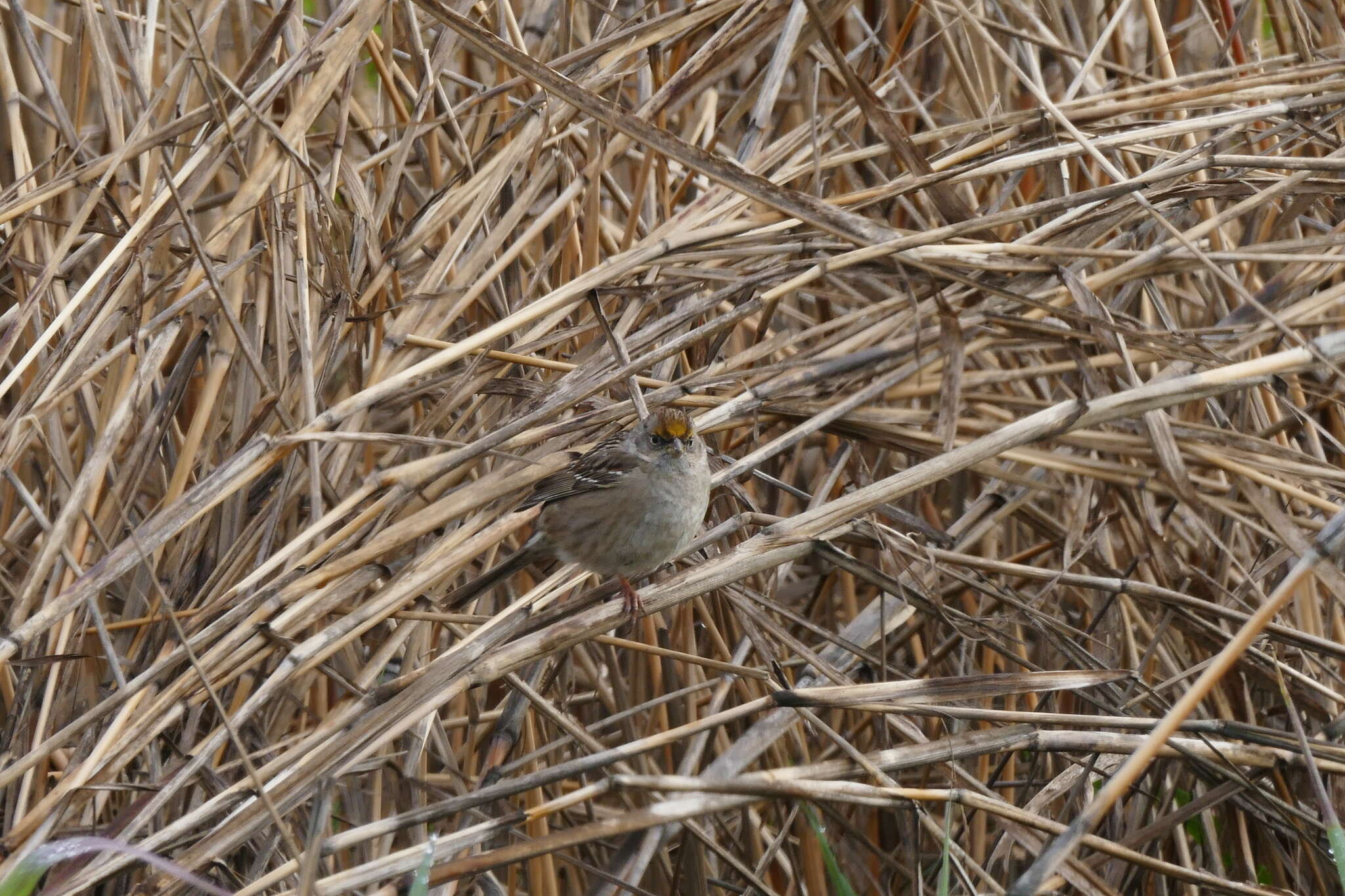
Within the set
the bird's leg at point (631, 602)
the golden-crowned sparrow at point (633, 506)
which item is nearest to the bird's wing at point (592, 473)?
the golden-crowned sparrow at point (633, 506)

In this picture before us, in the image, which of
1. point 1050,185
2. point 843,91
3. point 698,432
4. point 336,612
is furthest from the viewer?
point 843,91

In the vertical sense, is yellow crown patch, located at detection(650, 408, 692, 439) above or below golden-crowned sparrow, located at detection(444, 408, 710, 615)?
above

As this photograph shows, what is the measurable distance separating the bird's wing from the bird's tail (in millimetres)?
121

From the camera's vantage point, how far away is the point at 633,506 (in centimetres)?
299

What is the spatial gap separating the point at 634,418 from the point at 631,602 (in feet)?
1.95

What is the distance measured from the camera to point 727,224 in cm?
284

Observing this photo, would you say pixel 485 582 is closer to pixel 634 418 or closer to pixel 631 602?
pixel 631 602

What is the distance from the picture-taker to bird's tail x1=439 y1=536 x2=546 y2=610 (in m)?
2.74

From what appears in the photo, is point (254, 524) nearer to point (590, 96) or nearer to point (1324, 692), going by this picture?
point (590, 96)

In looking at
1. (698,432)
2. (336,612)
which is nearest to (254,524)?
(336,612)

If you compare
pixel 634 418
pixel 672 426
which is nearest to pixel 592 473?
pixel 634 418

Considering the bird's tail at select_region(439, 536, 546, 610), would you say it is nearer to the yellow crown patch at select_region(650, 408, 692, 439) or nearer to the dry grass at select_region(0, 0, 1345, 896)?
the dry grass at select_region(0, 0, 1345, 896)

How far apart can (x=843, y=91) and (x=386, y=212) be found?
1.59 m

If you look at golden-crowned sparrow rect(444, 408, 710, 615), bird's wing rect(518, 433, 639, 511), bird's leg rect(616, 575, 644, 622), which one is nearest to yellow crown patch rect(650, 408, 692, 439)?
golden-crowned sparrow rect(444, 408, 710, 615)
